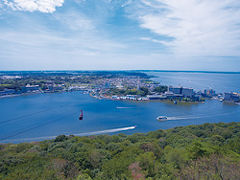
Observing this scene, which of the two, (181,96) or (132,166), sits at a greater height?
(132,166)

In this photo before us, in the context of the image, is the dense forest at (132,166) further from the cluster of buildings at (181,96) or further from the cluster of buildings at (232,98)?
the cluster of buildings at (232,98)

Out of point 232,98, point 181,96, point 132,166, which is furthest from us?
point 181,96

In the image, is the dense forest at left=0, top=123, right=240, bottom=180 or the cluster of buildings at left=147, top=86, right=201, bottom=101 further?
the cluster of buildings at left=147, top=86, right=201, bottom=101

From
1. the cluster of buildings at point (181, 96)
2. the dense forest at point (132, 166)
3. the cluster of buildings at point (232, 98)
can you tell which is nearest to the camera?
the dense forest at point (132, 166)

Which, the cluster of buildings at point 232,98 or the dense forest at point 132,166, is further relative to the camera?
the cluster of buildings at point 232,98

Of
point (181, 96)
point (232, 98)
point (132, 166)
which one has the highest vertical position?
point (132, 166)

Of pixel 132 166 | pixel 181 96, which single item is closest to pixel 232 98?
pixel 181 96

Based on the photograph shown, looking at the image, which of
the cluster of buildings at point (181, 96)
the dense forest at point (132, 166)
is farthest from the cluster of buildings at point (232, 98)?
the dense forest at point (132, 166)

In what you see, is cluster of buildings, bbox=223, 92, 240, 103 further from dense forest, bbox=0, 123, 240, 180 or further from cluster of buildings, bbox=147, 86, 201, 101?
dense forest, bbox=0, 123, 240, 180

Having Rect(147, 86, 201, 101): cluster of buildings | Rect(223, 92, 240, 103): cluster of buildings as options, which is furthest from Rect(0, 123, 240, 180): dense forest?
Rect(223, 92, 240, 103): cluster of buildings

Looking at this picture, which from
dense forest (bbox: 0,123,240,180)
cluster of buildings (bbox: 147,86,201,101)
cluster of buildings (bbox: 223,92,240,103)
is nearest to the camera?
dense forest (bbox: 0,123,240,180)

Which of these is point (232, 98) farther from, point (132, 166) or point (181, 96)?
point (132, 166)

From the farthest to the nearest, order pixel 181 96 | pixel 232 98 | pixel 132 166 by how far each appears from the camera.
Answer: pixel 181 96
pixel 232 98
pixel 132 166
